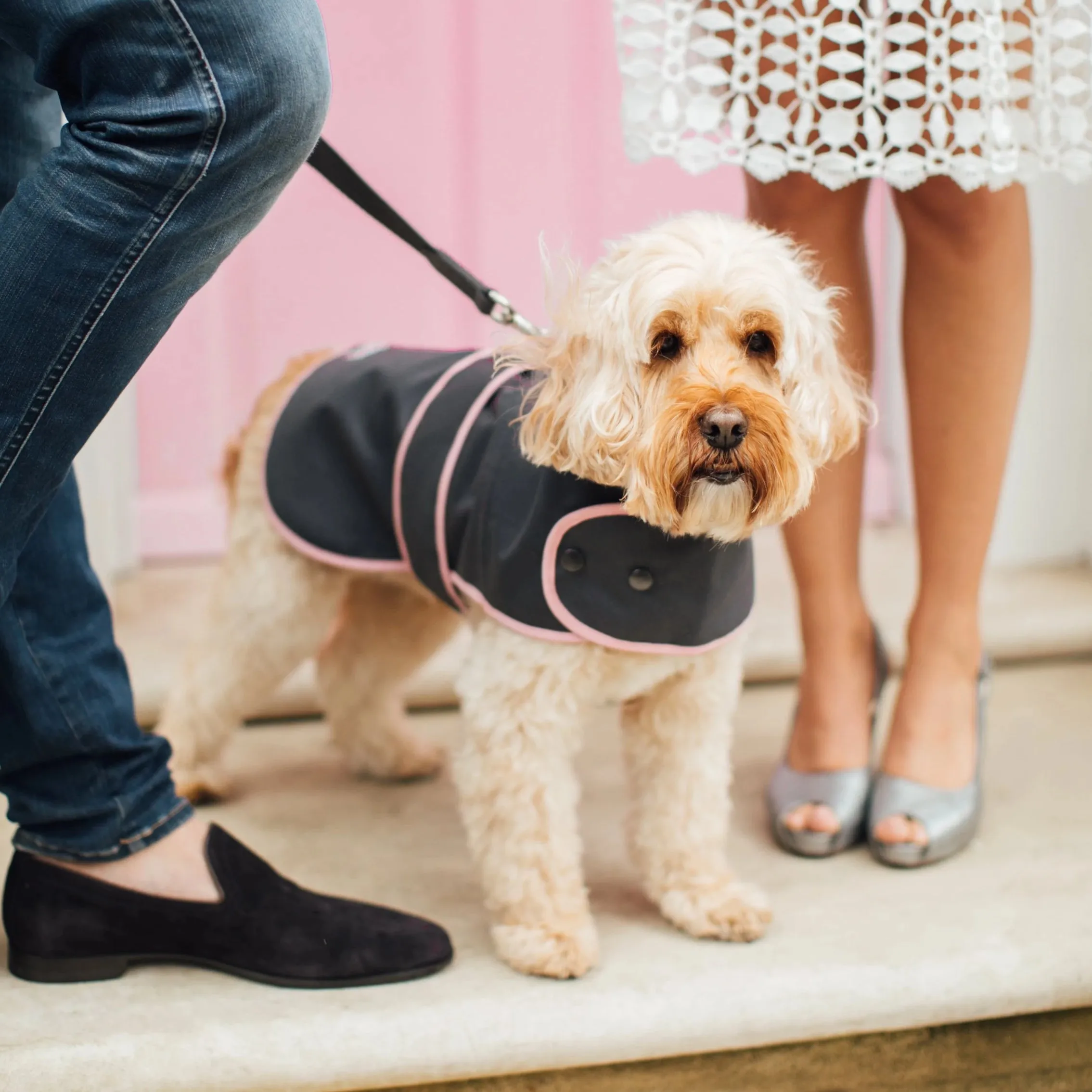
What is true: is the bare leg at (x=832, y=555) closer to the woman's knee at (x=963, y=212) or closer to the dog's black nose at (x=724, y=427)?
the woman's knee at (x=963, y=212)

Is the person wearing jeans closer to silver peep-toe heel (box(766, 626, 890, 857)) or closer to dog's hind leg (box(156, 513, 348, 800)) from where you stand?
dog's hind leg (box(156, 513, 348, 800))

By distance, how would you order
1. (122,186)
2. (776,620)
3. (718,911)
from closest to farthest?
(122,186) → (718,911) → (776,620)

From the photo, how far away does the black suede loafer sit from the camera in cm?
125

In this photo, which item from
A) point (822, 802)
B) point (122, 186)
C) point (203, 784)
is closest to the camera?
point (122, 186)

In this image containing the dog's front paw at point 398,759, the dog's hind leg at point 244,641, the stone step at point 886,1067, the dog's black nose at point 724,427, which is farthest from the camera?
the dog's front paw at point 398,759

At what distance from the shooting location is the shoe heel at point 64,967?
49.6 inches

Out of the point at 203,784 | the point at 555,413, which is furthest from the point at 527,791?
the point at 203,784

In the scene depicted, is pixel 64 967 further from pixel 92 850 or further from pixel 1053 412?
pixel 1053 412

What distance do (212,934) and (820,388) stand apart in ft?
2.67

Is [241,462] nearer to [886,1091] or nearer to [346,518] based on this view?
[346,518]

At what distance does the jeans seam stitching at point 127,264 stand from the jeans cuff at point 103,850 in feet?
1.42

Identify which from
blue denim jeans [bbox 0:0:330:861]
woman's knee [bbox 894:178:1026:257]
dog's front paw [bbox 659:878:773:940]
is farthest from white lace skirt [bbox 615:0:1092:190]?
dog's front paw [bbox 659:878:773:940]

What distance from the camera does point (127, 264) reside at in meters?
0.98

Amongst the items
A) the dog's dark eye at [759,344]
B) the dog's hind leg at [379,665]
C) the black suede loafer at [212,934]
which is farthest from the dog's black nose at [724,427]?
the dog's hind leg at [379,665]
